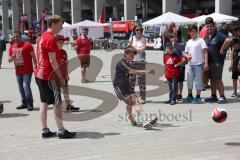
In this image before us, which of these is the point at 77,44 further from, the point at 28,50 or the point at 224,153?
the point at 224,153

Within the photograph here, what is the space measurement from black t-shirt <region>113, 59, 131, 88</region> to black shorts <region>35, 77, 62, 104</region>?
3.90 feet

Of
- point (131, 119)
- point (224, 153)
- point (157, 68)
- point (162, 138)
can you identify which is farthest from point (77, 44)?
point (224, 153)

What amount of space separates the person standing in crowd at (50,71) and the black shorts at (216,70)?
4218mm

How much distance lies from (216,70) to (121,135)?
145 inches

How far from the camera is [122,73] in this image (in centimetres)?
764

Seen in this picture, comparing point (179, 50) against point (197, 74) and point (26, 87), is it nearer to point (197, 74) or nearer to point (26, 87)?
point (197, 74)

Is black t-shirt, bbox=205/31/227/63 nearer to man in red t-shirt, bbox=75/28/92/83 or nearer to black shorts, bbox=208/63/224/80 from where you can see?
black shorts, bbox=208/63/224/80

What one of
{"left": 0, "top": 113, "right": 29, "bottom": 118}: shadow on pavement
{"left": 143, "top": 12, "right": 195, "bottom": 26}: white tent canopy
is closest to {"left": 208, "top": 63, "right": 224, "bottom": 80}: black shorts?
{"left": 0, "top": 113, "right": 29, "bottom": 118}: shadow on pavement

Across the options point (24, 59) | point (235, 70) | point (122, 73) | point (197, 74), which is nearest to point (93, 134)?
point (122, 73)

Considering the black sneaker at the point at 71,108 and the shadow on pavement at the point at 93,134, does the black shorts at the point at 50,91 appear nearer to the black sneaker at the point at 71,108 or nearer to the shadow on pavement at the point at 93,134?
the shadow on pavement at the point at 93,134

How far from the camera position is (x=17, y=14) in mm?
75375

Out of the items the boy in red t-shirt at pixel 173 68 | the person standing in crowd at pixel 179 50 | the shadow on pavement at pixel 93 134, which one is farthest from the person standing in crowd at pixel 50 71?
the person standing in crowd at pixel 179 50

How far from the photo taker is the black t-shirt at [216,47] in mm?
9891

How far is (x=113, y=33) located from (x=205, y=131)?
30.2 metres
